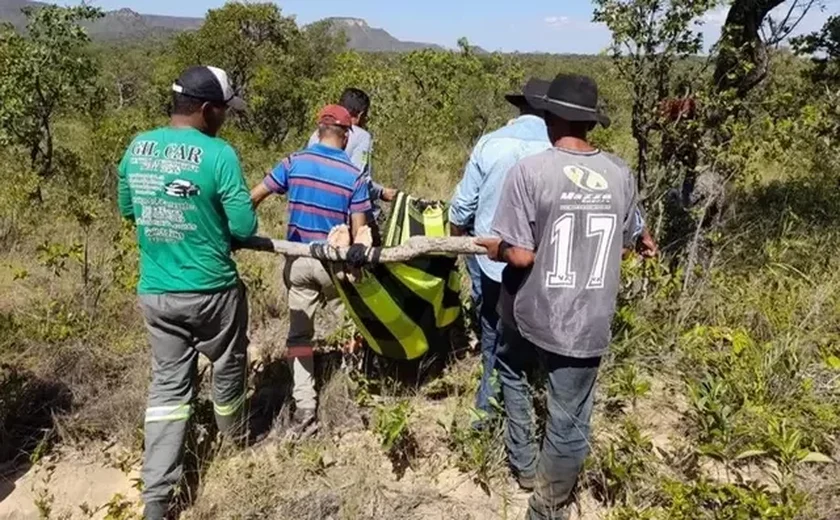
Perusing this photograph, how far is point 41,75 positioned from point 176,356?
6794 mm

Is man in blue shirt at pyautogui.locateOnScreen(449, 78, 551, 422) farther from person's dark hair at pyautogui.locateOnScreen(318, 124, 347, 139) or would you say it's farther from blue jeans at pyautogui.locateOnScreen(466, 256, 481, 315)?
person's dark hair at pyautogui.locateOnScreen(318, 124, 347, 139)

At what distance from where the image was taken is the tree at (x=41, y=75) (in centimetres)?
802

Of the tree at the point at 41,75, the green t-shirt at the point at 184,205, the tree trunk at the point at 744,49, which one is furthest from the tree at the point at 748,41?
the tree at the point at 41,75

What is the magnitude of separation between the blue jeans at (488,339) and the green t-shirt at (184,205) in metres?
1.24

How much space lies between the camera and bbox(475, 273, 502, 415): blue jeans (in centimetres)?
344

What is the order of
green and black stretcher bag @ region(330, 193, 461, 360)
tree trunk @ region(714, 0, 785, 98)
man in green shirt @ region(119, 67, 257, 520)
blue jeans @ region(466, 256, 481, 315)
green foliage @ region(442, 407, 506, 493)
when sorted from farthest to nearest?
tree trunk @ region(714, 0, 785, 98), blue jeans @ region(466, 256, 481, 315), green and black stretcher bag @ region(330, 193, 461, 360), green foliage @ region(442, 407, 506, 493), man in green shirt @ region(119, 67, 257, 520)

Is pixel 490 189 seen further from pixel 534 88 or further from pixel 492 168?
pixel 534 88

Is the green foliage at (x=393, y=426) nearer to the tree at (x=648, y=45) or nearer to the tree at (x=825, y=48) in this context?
the tree at (x=648, y=45)

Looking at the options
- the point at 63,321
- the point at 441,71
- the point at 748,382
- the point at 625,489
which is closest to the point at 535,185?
the point at 625,489

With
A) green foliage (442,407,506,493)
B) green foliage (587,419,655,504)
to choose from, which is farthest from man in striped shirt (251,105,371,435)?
green foliage (587,419,655,504)

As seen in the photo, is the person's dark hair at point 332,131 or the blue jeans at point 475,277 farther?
the blue jeans at point 475,277

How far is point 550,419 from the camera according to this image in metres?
2.82

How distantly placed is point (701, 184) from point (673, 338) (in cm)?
118

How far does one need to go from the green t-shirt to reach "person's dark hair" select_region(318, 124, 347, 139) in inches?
31.0
